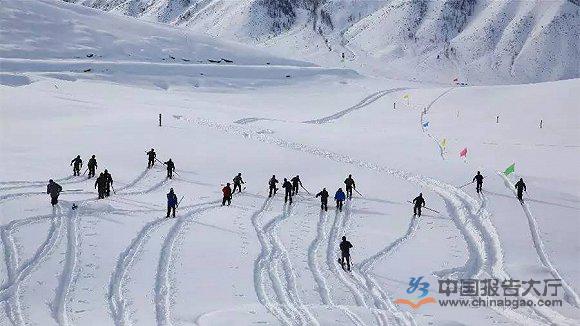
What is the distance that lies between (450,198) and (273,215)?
27.4ft

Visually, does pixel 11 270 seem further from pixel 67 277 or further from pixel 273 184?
pixel 273 184

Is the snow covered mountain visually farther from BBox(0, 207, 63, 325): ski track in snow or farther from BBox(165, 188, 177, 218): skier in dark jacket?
BBox(0, 207, 63, 325): ski track in snow

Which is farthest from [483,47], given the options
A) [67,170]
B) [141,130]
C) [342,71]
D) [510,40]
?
[67,170]

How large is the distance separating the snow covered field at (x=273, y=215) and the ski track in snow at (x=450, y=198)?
0.32ft

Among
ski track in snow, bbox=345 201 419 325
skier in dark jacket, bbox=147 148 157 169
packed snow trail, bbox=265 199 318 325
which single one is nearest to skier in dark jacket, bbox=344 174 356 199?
packed snow trail, bbox=265 199 318 325

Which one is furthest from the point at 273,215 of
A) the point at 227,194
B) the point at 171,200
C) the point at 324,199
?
the point at 171,200

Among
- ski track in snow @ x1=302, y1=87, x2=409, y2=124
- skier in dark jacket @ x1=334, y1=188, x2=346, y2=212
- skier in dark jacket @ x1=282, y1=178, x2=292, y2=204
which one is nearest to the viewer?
skier in dark jacket @ x1=334, y1=188, x2=346, y2=212

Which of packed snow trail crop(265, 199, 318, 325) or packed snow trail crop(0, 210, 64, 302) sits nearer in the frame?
packed snow trail crop(265, 199, 318, 325)

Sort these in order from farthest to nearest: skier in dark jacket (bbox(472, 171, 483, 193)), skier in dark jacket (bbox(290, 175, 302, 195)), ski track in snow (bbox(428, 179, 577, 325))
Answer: skier in dark jacket (bbox(472, 171, 483, 193)) < skier in dark jacket (bbox(290, 175, 302, 195)) < ski track in snow (bbox(428, 179, 577, 325))

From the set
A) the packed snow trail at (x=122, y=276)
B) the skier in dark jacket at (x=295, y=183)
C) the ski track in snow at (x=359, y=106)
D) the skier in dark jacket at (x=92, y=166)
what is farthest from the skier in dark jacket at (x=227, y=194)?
the ski track in snow at (x=359, y=106)

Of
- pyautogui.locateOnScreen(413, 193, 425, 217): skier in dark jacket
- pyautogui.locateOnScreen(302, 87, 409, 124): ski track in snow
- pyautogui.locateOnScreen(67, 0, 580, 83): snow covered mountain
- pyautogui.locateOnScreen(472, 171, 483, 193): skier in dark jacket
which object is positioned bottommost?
pyautogui.locateOnScreen(413, 193, 425, 217): skier in dark jacket

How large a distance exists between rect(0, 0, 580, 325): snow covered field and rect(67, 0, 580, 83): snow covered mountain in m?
103

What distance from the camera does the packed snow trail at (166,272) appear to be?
1446 cm

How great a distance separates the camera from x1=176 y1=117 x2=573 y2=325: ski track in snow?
15.8 m
